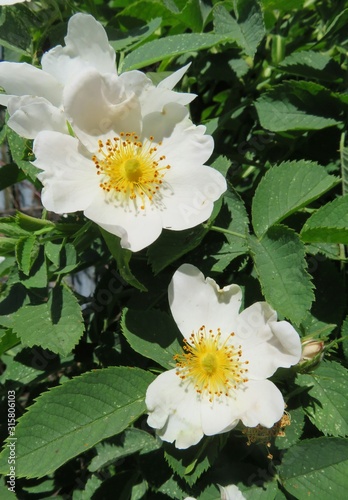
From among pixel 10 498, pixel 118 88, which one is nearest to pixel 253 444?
pixel 10 498

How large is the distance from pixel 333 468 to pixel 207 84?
117 cm

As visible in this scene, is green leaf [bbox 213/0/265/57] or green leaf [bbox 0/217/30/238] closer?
green leaf [bbox 0/217/30/238]

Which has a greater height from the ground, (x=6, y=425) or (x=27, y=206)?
(x=6, y=425)

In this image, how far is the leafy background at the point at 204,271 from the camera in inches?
47.3

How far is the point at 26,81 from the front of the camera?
3.85 feet

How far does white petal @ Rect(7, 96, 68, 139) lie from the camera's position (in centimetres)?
112


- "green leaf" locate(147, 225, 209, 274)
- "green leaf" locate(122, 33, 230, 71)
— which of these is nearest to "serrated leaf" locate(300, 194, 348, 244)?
"green leaf" locate(147, 225, 209, 274)

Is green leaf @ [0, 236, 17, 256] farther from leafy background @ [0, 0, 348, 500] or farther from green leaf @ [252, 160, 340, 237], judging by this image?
green leaf @ [252, 160, 340, 237]

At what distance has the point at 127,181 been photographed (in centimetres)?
128

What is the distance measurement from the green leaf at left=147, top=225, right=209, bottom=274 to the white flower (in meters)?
0.05

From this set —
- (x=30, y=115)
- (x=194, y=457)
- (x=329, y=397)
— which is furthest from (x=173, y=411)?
(x=30, y=115)

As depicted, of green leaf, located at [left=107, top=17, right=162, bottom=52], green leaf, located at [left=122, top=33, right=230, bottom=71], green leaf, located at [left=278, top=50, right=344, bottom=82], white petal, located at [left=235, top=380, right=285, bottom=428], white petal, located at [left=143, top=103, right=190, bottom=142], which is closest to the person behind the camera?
white petal, located at [left=235, top=380, right=285, bottom=428]

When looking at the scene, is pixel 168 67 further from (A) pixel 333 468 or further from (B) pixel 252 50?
(A) pixel 333 468

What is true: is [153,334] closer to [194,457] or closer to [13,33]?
[194,457]
